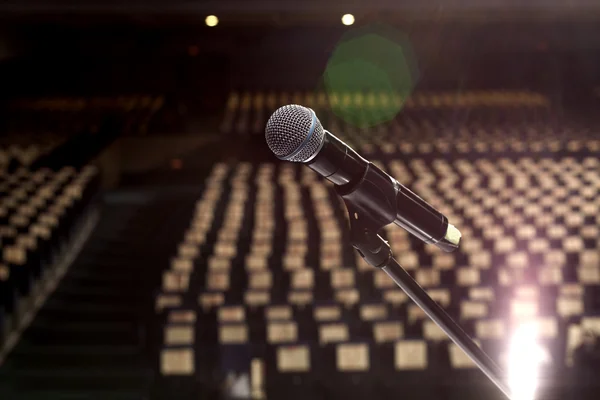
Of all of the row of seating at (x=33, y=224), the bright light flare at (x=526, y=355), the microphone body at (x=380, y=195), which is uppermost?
Result: the row of seating at (x=33, y=224)

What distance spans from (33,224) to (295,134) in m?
4.21

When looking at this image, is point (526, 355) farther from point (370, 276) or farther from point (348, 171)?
point (348, 171)

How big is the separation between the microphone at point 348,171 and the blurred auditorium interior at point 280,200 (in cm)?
24

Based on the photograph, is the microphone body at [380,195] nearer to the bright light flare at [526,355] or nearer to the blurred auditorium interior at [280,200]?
the blurred auditorium interior at [280,200]

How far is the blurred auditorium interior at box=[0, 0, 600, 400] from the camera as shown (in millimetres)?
3039

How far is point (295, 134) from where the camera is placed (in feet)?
2.35

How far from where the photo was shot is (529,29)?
9281 mm

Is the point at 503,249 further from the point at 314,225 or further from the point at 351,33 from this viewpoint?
the point at 351,33

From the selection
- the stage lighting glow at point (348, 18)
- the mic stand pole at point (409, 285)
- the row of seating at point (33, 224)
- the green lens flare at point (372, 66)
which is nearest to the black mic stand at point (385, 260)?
the mic stand pole at point (409, 285)

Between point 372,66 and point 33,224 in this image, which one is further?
point 372,66

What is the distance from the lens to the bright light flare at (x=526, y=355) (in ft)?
9.67

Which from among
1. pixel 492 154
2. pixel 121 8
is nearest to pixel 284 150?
pixel 492 154

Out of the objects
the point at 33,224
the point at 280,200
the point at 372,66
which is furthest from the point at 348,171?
the point at 372,66

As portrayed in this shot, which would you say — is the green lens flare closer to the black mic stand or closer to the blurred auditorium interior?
the blurred auditorium interior
